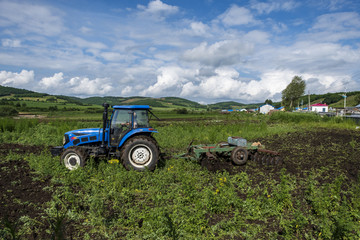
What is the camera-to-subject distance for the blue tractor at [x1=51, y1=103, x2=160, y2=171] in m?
7.45

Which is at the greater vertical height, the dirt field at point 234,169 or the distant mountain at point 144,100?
the distant mountain at point 144,100

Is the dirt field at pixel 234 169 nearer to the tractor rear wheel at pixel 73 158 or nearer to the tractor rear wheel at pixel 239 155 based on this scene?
the tractor rear wheel at pixel 239 155

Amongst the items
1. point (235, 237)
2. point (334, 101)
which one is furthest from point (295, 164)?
point (334, 101)

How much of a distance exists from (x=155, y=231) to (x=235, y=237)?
141cm

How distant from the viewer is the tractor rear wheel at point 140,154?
7410mm

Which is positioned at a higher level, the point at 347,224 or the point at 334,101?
the point at 334,101

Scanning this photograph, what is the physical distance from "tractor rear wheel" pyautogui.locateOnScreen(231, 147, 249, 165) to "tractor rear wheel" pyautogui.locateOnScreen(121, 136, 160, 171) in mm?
2808

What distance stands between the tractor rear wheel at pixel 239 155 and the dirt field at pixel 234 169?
0.20m

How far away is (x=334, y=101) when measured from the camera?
121m

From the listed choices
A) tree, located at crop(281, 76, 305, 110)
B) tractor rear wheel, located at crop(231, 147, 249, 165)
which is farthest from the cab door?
tree, located at crop(281, 76, 305, 110)

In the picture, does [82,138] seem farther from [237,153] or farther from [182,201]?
[237,153]

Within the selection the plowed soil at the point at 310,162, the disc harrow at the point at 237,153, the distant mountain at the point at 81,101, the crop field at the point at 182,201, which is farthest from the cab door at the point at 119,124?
the distant mountain at the point at 81,101

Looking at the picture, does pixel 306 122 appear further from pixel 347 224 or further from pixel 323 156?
pixel 347 224

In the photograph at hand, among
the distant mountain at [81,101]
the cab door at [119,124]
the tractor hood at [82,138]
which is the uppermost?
the distant mountain at [81,101]
